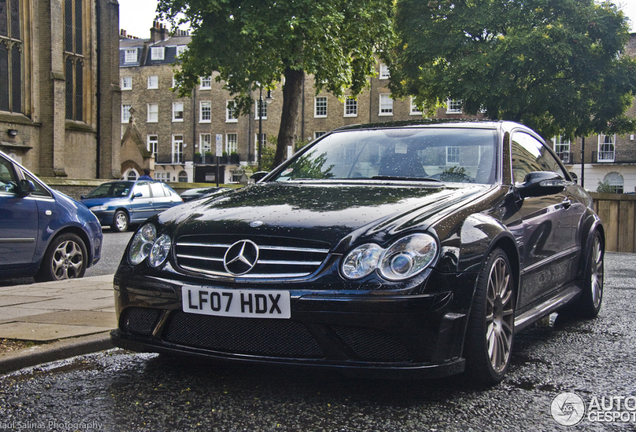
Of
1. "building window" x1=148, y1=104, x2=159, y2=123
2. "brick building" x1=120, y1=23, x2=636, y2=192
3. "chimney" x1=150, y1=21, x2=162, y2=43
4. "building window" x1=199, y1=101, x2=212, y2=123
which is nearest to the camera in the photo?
"brick building" x1=120, y1=23, x2=636, y2=192

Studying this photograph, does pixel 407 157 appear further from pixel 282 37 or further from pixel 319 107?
pixel 319 107

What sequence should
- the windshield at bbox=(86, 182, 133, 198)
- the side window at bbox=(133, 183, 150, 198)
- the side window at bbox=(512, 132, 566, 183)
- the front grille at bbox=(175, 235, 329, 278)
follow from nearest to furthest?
the front grille at bbox=(175, 235, 329, 278) < the side window at bbox=(512, 132, 566, 183) < the windshield at bbox=(86, 182, 133, 198) < the side window at bbox=(133, 183, 150, 198)

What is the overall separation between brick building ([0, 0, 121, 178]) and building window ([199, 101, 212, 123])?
28563 millimetres

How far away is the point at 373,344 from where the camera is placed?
131 inches

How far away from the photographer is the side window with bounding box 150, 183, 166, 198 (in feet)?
74.0

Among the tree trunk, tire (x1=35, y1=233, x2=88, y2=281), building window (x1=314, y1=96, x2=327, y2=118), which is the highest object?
building window (x1=314, y1=96, x2=327, y2=118)

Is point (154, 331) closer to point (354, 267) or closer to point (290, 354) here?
point (290, 354)

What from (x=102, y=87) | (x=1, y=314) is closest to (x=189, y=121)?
(x=102, y=87)

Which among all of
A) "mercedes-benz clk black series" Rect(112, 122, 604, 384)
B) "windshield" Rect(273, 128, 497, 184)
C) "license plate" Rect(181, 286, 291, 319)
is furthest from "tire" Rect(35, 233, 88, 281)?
"license plate" Rect(181, 286, 291, 319)

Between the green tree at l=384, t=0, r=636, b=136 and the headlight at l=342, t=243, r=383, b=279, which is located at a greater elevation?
the green tree at l=384, t=0, r=636, b=136

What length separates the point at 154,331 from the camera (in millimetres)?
3719

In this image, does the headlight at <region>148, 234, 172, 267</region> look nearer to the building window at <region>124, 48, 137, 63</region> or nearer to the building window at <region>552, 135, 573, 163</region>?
the building window at <region>552, 135, 573, 163</region>

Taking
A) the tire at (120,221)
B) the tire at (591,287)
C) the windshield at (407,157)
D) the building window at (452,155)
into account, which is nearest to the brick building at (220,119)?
the tire at (120,221)

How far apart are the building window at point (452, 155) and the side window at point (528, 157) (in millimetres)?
387
